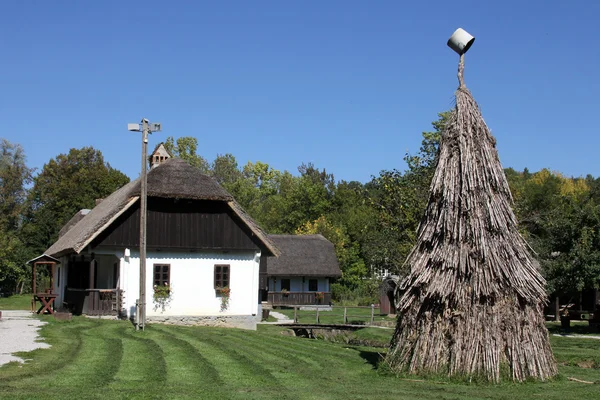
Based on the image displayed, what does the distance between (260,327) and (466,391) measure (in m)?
20.5

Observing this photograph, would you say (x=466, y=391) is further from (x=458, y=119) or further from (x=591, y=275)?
(x=591, y=275)

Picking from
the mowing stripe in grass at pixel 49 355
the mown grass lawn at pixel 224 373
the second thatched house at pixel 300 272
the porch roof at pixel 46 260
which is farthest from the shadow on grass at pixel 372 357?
the second thatched house at pixel 300 272

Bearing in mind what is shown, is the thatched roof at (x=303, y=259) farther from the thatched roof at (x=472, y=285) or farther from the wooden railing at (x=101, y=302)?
the thatched roof at (x=472, y=285)

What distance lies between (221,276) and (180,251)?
2.25 meters

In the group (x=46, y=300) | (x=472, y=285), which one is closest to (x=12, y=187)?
(x=46, y=300)

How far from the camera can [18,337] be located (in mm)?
21234

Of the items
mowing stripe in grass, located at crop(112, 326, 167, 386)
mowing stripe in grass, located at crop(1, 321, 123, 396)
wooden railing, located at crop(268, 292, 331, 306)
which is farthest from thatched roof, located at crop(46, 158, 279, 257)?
wooden railing, located at crop(268, 292, 331, 306)

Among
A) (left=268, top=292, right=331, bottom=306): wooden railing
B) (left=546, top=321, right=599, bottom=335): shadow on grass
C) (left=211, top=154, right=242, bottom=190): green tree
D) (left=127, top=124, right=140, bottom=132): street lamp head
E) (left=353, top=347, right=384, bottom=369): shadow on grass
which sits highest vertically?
(left=211, top=154, right=242, bottom=190): green tree

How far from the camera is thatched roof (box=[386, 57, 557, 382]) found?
1428 cm

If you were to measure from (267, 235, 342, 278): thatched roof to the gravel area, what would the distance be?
28.0m

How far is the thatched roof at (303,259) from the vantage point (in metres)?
55.2

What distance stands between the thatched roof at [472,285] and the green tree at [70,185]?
56293 millimetres

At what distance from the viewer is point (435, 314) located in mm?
14766

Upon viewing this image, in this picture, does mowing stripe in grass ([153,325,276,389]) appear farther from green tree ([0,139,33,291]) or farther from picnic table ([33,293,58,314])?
green tree ([0,139,33,291])
